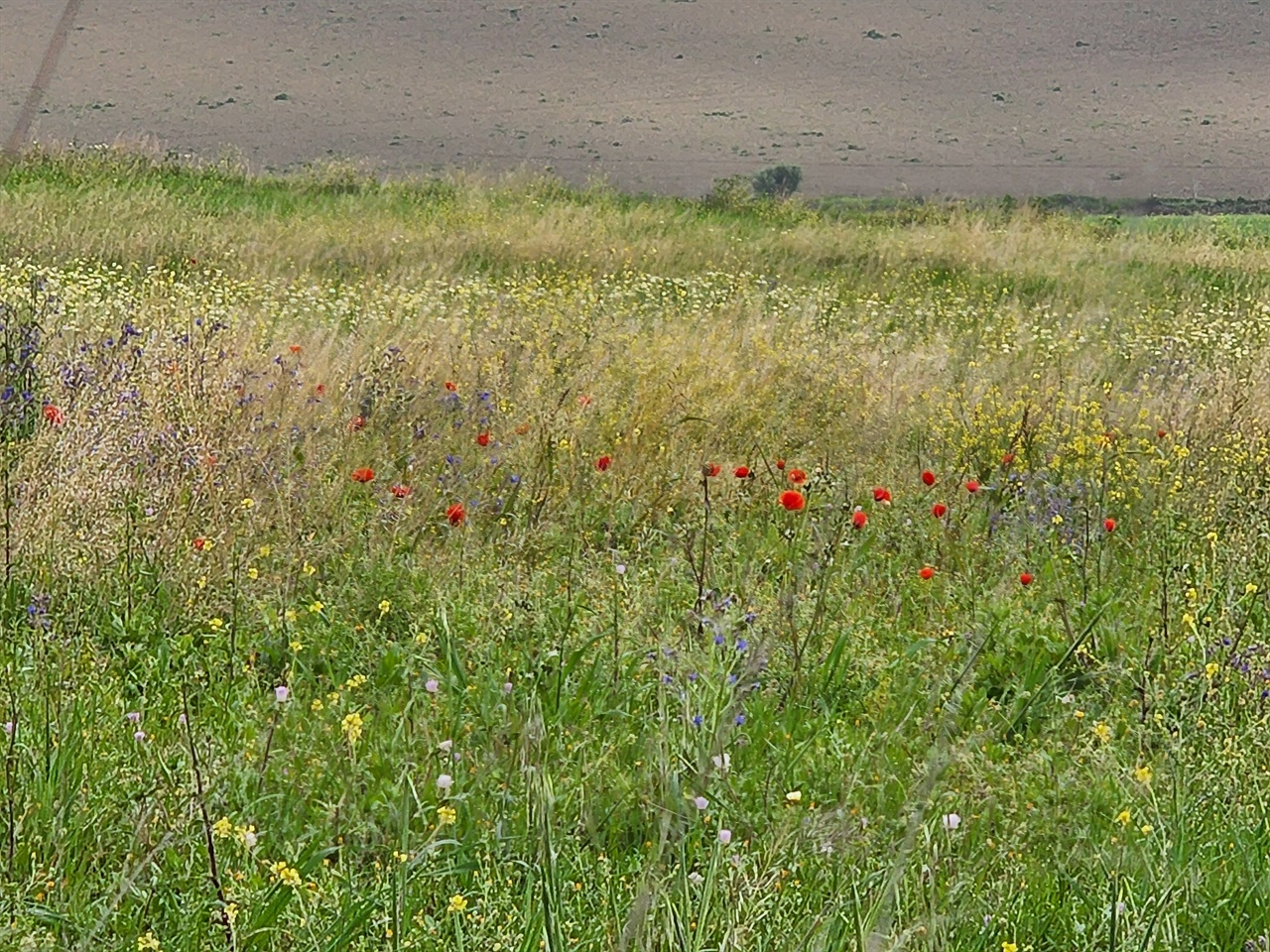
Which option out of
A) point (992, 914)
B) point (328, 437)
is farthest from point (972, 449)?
point (992, 914)

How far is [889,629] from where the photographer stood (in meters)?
3.57

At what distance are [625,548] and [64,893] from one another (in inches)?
96.0

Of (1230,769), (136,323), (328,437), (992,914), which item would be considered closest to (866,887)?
(992,914)

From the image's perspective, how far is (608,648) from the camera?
3.29 m

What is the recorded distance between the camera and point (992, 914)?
2.01 metres

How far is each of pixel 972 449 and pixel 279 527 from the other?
3.01 metres

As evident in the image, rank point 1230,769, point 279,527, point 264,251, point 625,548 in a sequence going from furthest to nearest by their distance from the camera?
point 264,251 < point 625,548 < point 279,527 < point 1230,769

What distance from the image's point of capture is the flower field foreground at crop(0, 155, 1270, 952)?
1.99 metres

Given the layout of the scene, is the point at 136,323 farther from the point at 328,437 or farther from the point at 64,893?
the point at 64,893

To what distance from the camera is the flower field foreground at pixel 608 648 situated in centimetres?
199

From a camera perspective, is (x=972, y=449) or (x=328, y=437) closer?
(x=328, y=437)

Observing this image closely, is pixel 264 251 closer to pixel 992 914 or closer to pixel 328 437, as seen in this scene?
pixel 328 437

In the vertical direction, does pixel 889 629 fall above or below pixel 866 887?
below

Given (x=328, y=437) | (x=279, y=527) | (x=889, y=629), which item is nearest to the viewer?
(x=889, y=629)
